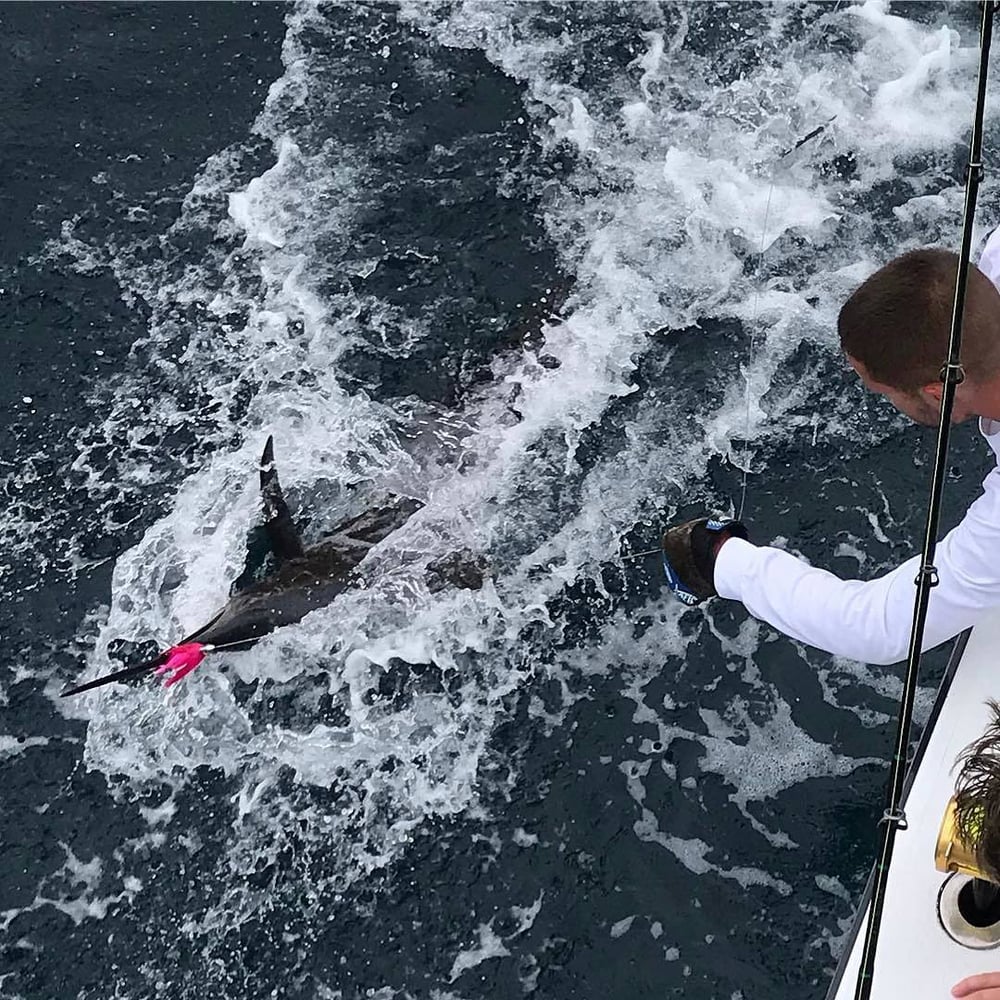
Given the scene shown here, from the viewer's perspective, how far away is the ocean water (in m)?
5.71

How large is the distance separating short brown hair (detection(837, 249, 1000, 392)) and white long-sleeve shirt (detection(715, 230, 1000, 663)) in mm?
482

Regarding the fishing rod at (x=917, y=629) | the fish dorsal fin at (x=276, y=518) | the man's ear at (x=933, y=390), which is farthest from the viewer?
the fish dorsal fin at (x=276, y=518)

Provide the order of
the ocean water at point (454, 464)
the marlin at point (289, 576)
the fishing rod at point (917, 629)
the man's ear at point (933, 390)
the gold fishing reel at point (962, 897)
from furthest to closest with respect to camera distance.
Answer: the marlin at point (289, 576), the ocean water at point (454, 464), the gold fishing reel at point (962, 897), the man's ear at point (933, 390), the fishing rod at point (917, 629)

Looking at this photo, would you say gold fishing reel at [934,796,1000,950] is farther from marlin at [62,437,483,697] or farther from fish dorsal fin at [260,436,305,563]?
fish dorsal fin at [260,436,305,563]

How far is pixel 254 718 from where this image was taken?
6324 millimetres

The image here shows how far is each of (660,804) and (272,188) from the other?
5465mm

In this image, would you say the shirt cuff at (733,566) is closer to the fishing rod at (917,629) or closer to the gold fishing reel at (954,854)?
the fishing rod at (917,629)

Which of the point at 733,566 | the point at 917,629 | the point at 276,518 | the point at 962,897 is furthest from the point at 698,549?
the point at 276,518

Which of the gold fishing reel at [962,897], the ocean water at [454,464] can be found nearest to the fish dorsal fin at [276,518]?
the ocean water at [454,464]

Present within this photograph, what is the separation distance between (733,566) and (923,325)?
4.06 feet

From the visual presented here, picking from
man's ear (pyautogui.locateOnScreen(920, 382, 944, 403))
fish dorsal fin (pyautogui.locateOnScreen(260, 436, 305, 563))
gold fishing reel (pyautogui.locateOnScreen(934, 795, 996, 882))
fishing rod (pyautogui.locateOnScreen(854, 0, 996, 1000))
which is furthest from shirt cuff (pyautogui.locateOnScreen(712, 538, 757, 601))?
fish dorsal fin (pyautogui.locateOnScreen(260, 436, 305, 563))

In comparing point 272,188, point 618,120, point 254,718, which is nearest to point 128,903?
point 254,718

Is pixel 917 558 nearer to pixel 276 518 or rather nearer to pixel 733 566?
pixel 733 566

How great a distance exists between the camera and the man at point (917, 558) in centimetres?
377
